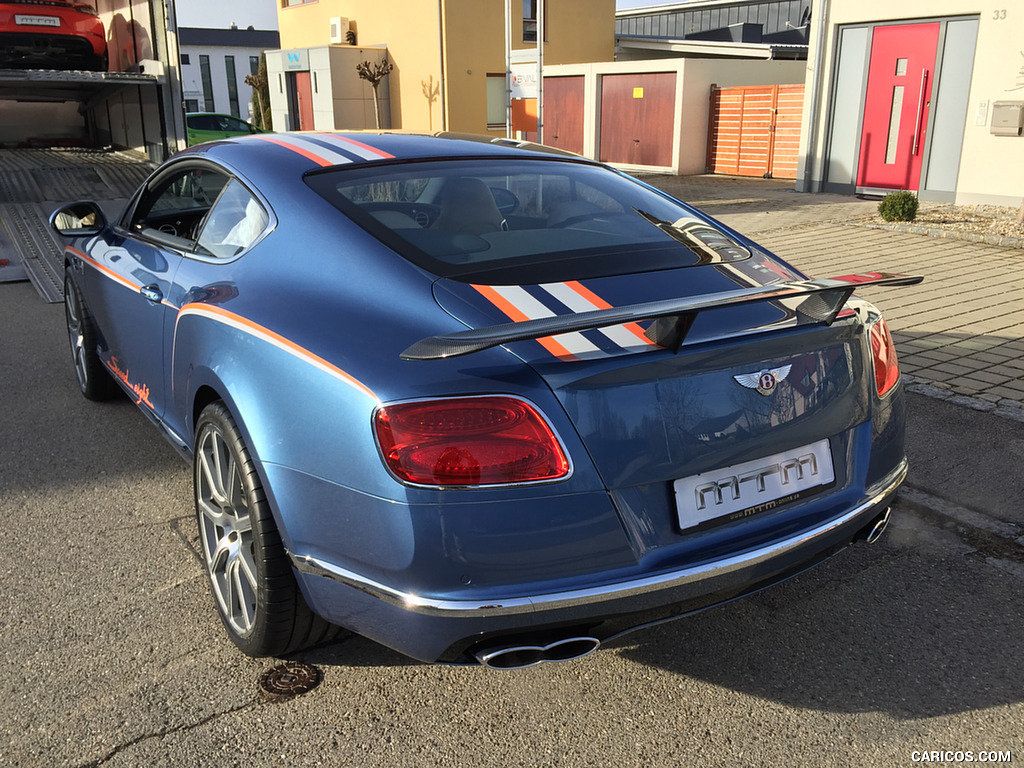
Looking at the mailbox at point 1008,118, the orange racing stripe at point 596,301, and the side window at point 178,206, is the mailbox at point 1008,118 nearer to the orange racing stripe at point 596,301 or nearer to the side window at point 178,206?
the side window at point 178,206

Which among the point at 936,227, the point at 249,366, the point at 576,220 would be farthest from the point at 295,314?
the point at 936,227

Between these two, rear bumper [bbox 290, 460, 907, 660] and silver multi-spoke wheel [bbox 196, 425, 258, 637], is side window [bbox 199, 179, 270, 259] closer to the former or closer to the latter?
silver multi-spoke wheel [bbox 196, 425, 258, 637]

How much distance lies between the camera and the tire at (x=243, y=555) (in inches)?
91.0

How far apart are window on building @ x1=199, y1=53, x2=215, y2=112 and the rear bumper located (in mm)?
69222

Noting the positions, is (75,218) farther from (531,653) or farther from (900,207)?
(900,207)

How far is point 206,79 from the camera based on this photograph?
65000 millimetres

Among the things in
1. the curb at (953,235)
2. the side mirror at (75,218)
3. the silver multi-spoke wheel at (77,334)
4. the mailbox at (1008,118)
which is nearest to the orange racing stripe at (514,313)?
the side mirror at (75,218)

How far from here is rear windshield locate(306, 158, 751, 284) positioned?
8.12 ft

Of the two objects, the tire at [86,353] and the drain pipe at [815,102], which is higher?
the drain pipe at [815,102]

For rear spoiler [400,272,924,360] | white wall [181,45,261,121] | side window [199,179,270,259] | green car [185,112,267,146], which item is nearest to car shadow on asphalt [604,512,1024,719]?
rear spoiler [400,272,924,360]

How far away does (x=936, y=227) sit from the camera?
1013 cm

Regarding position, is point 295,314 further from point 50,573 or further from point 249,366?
point 50,573

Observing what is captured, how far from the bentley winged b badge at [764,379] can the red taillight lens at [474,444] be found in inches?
19.8

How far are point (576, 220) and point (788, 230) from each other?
839 cm
